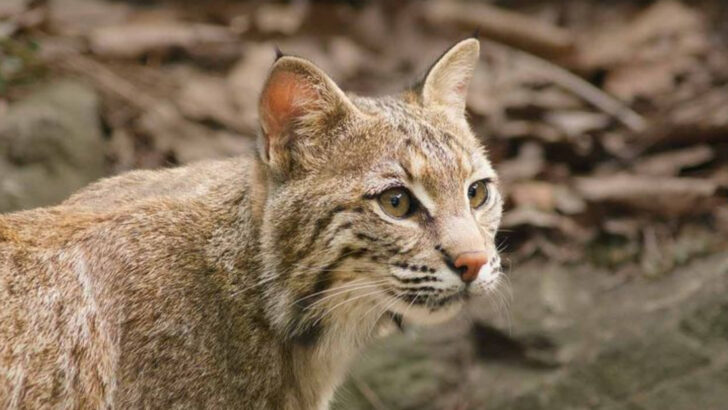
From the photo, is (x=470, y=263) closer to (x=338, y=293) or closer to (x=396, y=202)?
(x=396, y=202)

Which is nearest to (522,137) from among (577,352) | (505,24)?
(505,24)

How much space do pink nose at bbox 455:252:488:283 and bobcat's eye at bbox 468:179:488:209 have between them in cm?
54

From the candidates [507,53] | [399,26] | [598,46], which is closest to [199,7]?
[399,26]

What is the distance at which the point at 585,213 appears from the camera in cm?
787

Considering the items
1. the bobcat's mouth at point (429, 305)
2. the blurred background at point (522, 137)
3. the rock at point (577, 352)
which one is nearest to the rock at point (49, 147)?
the blurred background at point (522, 137)

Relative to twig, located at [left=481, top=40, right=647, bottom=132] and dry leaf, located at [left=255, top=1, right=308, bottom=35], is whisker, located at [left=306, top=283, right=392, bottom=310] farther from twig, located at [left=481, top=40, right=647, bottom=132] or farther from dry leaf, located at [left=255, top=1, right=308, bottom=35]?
dry leaf, located at [left=255, top=1, right=308, bottom=35]

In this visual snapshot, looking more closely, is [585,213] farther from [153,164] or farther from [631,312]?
[153,164]

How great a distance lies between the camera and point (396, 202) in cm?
465

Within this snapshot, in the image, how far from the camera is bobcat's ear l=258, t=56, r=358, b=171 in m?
4.72

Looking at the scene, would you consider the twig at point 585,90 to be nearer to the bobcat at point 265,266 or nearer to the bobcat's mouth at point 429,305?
the bobcat at point 265,266

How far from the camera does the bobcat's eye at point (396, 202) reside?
4.63m

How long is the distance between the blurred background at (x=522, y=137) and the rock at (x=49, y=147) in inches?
0.6

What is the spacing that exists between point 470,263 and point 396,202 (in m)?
0.48

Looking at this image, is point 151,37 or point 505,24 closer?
point 151,37
